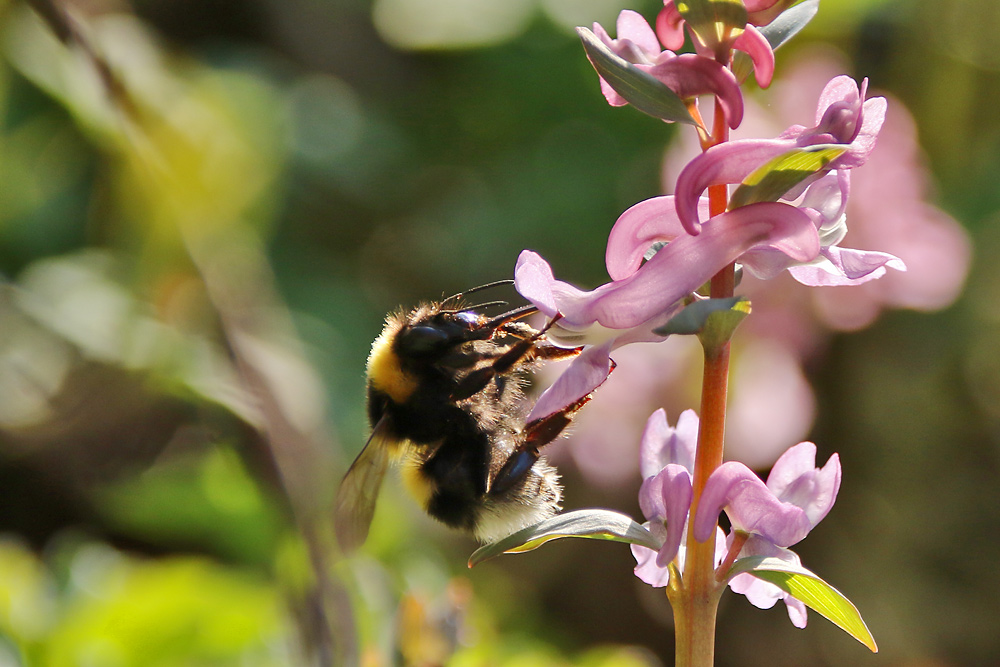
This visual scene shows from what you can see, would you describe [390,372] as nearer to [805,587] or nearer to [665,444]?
[665,444]

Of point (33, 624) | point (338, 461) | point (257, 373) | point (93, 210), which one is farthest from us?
point (93, 210)

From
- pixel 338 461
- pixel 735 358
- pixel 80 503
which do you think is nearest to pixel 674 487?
pixel 338 461

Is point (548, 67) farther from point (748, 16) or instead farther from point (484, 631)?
point (748, 16)

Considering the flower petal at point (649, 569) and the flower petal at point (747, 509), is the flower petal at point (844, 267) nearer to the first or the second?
the flower petal at point (747, 509)

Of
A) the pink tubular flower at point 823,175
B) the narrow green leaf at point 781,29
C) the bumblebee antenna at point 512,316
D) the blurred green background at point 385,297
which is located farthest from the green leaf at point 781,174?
the blurred green background at point 385,297

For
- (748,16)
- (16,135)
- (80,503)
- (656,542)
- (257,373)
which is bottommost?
(80,503)

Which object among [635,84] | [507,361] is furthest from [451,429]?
[635,84]

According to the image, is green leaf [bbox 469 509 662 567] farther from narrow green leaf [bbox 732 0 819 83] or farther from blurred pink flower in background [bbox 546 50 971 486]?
blurred pink flower in background [bbox 546 50 971 486]
